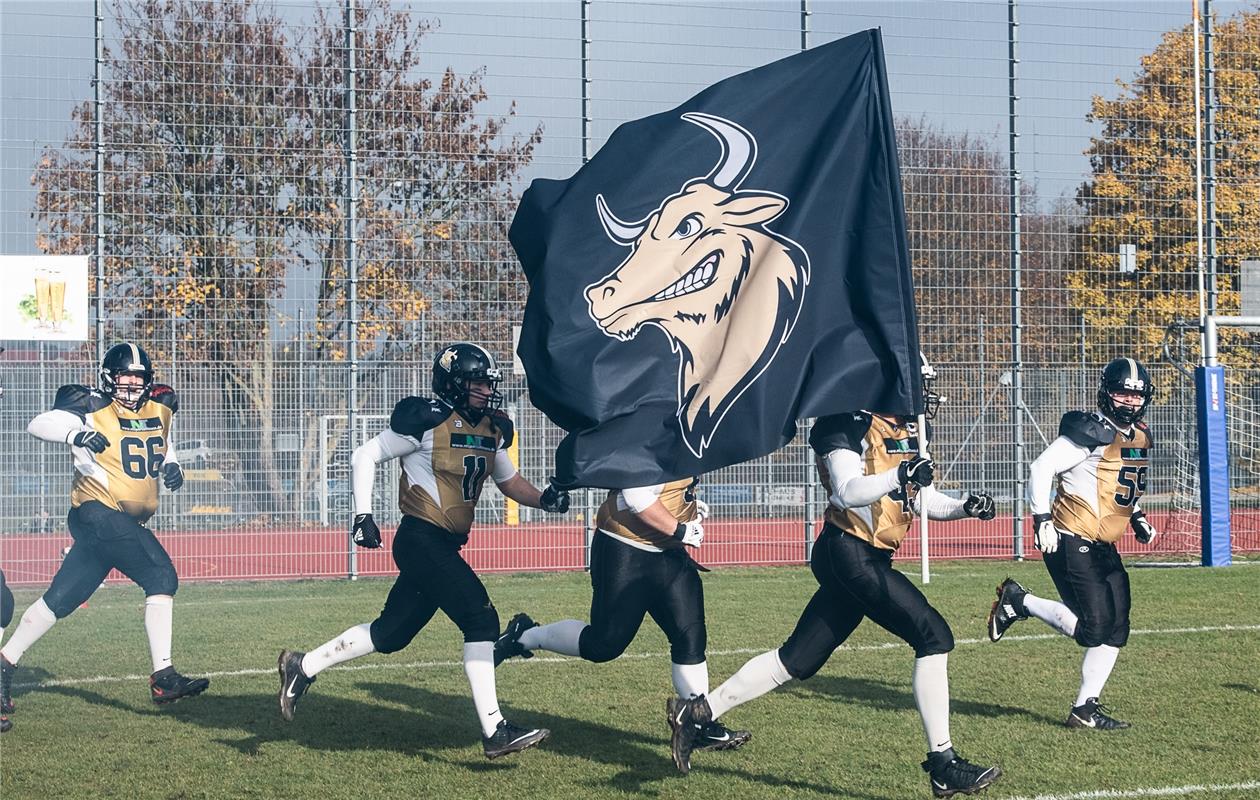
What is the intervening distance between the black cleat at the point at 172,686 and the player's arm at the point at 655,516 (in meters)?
3.35

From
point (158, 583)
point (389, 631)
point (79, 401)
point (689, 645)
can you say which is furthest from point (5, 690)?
point (689, 645)

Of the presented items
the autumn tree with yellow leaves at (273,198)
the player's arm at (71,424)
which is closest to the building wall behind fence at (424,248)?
the autumn tree with yellow leaves at (273,198)

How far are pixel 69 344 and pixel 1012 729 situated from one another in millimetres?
11806

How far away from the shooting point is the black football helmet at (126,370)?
30.6 ft

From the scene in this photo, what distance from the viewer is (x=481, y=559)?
17.0 meters

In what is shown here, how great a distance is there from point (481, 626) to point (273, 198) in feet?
32.5

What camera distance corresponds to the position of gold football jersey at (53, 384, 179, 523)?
9.31m

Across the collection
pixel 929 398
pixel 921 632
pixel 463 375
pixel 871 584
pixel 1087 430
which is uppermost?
pixel 463 375

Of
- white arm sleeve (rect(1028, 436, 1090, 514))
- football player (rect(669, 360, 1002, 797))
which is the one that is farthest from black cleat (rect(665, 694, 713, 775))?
white arm sleeve (rect(1028, 436, 1090, 514))

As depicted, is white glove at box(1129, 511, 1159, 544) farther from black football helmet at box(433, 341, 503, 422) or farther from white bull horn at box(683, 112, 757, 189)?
black football helmet at box(433, 341, 503, 422)

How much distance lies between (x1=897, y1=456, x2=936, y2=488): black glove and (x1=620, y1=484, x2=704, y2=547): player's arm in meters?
1.54

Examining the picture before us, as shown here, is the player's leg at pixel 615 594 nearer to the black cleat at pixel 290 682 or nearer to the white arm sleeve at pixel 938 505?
the white arm sleeve at pixel 938 505

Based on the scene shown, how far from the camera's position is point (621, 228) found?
7.20 m

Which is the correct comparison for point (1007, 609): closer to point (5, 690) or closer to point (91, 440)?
point (91, 440)
